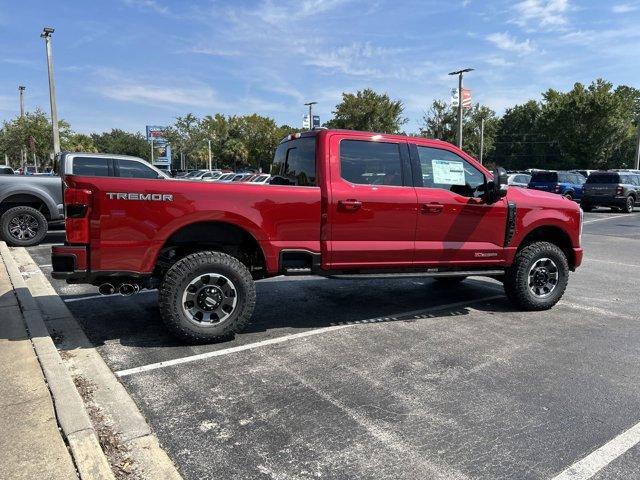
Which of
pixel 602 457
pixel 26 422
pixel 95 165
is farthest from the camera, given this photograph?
pixel 95 165

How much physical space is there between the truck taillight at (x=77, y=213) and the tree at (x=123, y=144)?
89374 millimetres

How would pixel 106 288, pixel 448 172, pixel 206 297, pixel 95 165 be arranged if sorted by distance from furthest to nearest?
pixel 95 165
pixel 448 172
pixel 206 297
pixel 106 288

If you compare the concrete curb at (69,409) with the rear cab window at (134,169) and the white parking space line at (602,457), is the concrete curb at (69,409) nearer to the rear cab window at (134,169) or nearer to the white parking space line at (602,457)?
the white parking space line at (602,457)

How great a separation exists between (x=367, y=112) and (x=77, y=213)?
4398cm

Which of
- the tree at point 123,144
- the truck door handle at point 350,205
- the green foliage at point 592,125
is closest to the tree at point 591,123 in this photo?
the green foliage at point 592,125

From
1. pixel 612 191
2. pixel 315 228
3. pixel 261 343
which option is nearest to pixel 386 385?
pixel 261 343

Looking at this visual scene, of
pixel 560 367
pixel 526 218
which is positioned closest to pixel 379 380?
pixel 560 367

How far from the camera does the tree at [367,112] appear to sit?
152ft

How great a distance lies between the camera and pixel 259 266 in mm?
5336

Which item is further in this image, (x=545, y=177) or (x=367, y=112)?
(x=367, y=112)

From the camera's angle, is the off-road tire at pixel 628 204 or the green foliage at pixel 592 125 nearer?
the off-road tire at pixel 628 204

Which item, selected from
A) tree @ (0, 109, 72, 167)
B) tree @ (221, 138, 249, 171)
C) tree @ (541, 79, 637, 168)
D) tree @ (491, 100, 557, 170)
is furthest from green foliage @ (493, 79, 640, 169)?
tree @ (0, 109, 72, 167)

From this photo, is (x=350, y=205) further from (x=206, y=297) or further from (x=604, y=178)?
(x=604, y=178)

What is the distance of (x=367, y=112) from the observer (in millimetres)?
46344
